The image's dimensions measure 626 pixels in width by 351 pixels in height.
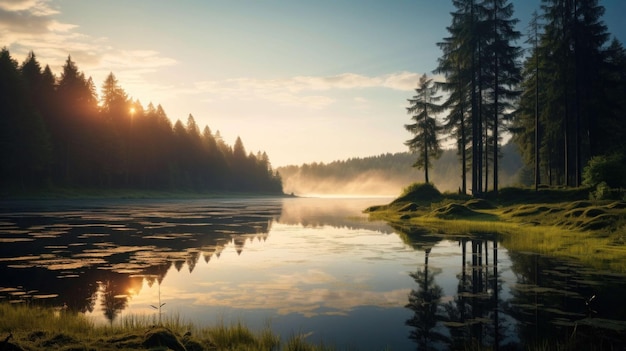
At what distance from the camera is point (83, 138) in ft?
257

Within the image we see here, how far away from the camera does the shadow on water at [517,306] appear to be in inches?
355

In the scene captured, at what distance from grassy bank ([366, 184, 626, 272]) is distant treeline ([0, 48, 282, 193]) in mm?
51776

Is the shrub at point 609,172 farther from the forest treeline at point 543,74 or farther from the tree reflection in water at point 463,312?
the tree reflection in water at point 463,312

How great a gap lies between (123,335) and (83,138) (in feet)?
261

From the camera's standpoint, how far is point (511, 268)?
16.7 metres

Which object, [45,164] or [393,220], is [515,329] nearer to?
[393,220]

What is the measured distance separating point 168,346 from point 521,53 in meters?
49.9

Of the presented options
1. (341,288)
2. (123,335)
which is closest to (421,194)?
(341,288)

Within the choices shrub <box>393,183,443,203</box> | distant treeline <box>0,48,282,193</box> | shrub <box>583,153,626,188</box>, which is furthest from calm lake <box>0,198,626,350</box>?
distant treeline <box>0,48,282,193</box>

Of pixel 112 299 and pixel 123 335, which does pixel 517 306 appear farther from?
pixel 112 299

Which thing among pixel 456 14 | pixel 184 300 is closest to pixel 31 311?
pixel 184 300

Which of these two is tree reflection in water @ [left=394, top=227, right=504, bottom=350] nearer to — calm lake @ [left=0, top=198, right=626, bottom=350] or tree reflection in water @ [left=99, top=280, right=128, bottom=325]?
calm lake @ [left=0, top=198, right=626, bottom=350]

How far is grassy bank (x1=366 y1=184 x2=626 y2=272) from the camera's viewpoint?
68.0 ft

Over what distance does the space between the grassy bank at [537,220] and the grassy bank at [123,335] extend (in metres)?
14.4
